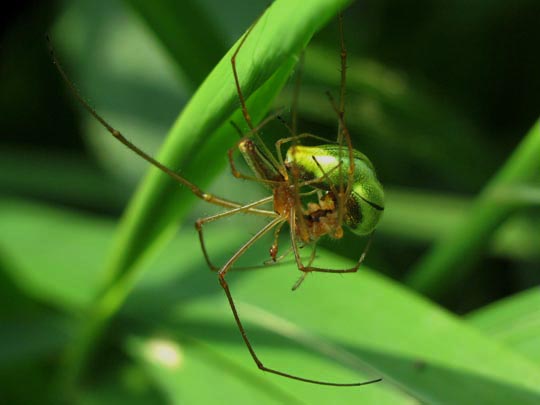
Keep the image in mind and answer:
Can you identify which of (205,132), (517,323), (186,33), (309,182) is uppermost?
(186,33)

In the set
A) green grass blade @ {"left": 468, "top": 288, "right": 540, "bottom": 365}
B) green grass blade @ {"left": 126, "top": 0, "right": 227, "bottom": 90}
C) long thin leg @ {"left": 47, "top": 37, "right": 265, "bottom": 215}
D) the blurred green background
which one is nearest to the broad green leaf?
long thin leg @ {"left": 47, "top": 37, "right": 265, "bottom": 215}

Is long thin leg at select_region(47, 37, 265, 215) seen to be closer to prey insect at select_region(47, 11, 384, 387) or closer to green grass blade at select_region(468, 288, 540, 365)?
prey insect at select_region(47, 11, 384, 387)

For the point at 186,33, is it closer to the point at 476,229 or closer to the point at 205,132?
the point at 205,132

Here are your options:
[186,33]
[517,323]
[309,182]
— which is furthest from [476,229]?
[186,33]

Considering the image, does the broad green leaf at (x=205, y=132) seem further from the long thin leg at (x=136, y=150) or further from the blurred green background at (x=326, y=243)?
the blurred green background at (x=326, y=243)

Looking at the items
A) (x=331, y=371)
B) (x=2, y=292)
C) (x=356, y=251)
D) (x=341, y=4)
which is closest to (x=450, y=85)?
(x=356, y=251)

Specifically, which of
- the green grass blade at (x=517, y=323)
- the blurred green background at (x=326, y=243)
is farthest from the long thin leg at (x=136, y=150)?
the green grass blade at (x=517, y=323)
